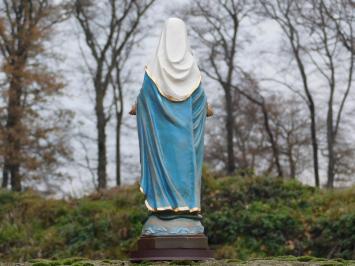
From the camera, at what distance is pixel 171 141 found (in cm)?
1163

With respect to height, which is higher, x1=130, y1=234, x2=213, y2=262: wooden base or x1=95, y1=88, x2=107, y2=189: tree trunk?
x1=95, y1=88, x2=107, y2=189: tree trunk

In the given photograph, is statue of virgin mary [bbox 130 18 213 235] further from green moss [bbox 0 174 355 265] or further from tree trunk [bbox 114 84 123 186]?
tree trunk [bbox 114 84 123 186]

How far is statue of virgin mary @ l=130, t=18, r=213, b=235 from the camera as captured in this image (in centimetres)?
1143

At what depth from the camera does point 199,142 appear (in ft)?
39.3

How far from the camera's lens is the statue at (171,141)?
1141 cm

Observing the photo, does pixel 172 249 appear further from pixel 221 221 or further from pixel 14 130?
pixel 14 130

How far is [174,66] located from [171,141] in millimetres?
1229

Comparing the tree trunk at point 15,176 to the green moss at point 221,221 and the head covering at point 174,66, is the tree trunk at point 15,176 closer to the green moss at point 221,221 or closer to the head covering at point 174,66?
the green moss at point 221,221

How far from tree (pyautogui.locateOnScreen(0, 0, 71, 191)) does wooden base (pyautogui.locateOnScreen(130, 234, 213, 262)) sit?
13.6 m

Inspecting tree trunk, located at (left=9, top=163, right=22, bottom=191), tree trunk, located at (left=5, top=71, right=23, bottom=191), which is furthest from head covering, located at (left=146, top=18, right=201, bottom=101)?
tree trunk, located at (left=9, top=163, right=22, bottom=191)

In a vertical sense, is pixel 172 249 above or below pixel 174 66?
below

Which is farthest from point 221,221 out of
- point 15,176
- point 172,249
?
point 15,176

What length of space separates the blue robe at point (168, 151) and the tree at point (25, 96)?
42.7 feet

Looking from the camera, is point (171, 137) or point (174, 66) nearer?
point (171, 137)
